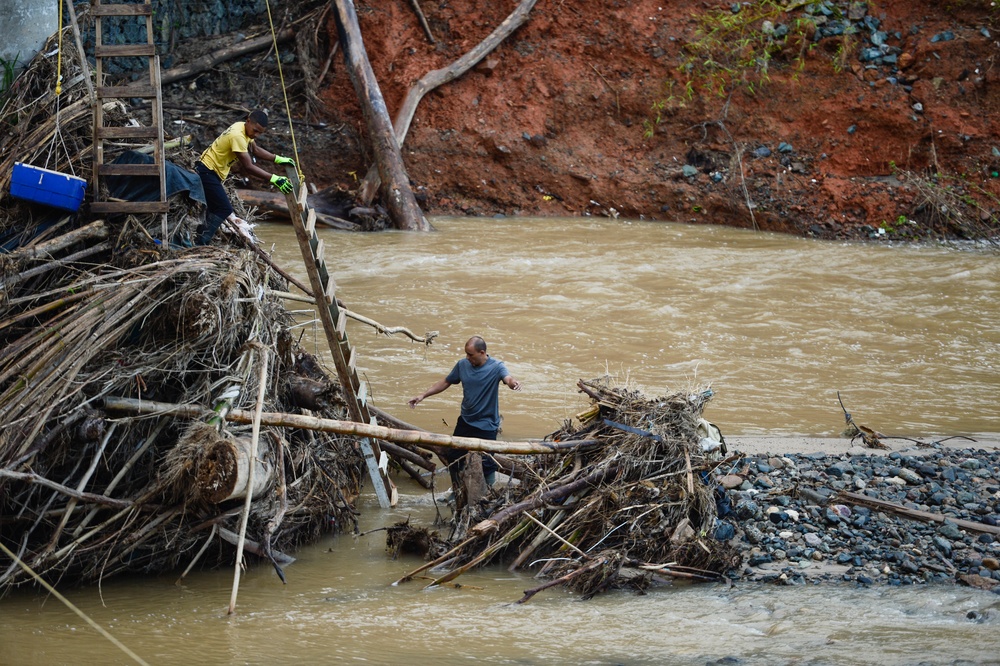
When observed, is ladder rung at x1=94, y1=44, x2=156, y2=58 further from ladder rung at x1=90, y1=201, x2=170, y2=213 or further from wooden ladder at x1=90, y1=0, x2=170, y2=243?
ladder rung at x1=90, y1=201, x2=170, y2=213

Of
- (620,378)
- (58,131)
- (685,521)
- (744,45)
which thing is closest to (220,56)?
(744,45)

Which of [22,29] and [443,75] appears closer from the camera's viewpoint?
[22,29]

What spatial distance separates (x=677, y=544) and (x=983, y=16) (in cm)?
1566

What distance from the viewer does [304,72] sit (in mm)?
19359

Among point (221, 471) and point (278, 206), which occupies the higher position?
point (278, 206)

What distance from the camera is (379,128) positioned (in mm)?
17625

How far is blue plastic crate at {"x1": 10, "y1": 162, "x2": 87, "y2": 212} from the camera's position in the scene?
694cm

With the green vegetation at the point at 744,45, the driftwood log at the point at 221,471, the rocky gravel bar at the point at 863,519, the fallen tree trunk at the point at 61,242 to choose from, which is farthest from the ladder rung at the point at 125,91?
the green vegetation at the point at 744,45

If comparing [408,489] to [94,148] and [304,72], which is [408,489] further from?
[304,72]

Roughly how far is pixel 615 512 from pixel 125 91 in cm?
433

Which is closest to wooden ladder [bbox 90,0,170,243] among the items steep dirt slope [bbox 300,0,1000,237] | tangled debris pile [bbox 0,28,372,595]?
tangled debris pile [bbox 0,28,372,595]

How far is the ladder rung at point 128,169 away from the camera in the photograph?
7.09m

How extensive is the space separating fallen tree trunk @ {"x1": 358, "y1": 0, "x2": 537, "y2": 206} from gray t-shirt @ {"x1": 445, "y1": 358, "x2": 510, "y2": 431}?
10.4 meters

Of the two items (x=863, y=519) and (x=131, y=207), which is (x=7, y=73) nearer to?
(x=131, y=207)
